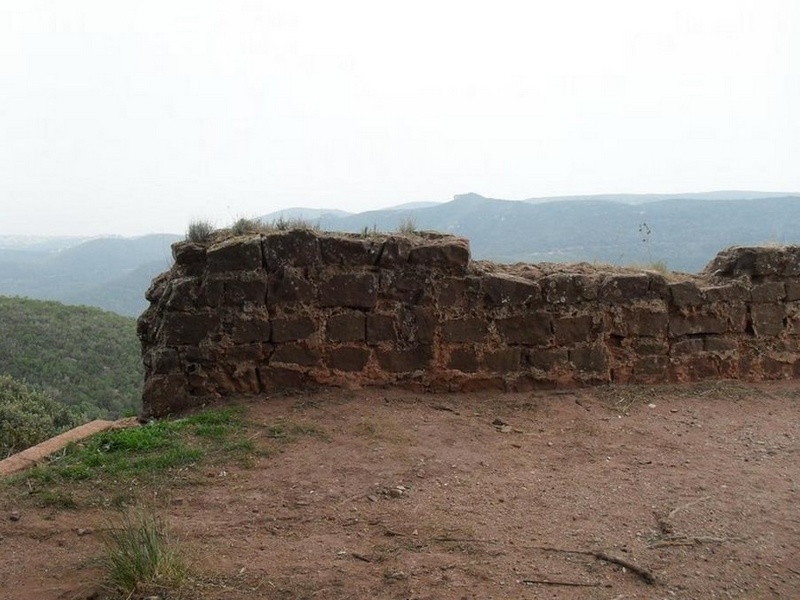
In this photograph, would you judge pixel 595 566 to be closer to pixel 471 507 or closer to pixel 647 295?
pixel 471 507

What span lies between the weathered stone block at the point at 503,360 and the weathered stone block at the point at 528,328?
97mm

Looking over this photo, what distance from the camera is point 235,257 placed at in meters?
5.20

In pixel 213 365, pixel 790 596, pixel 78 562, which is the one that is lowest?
pixel 790 596

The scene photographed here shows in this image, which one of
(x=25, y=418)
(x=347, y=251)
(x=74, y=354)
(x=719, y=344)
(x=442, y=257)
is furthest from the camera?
(x=74, y=354)

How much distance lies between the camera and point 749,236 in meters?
38.3

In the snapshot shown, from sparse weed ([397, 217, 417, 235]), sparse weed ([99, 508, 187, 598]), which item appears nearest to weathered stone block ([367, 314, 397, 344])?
sparse weed ([397, 217, 417, 235])

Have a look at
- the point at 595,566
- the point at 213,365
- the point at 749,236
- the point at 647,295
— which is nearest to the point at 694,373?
the point at 647,295

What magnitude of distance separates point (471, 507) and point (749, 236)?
40.6 m

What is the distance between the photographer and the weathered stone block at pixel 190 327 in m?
5.15

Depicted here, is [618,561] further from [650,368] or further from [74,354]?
[74,354]

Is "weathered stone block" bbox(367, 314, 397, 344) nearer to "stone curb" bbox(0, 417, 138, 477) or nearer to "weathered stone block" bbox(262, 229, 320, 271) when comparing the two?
"weathered stone block" bbox(262, 229, 320, 271)

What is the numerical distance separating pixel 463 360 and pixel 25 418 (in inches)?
341

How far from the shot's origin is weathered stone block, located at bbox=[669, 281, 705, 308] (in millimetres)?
6023

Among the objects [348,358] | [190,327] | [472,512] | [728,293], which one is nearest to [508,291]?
[348,358]
